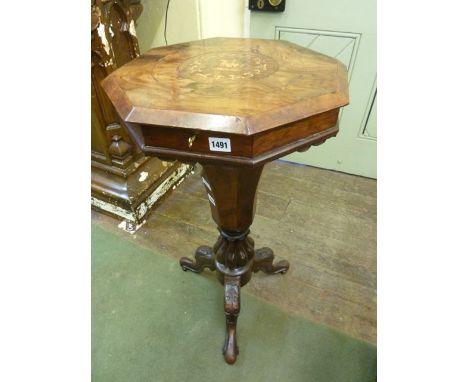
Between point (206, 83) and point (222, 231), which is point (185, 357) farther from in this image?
point (206, 83)

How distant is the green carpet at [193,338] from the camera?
3.47 ft

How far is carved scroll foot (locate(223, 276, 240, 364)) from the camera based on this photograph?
1070mm

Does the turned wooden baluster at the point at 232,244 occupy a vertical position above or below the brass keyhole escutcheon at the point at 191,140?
below

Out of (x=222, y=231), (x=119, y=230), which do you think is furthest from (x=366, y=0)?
(x=119, y=230)

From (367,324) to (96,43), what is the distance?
152 cm

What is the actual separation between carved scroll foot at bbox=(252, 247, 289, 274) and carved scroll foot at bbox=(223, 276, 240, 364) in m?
0.18

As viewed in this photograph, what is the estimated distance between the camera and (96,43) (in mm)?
1230

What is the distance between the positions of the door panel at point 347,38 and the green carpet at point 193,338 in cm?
112

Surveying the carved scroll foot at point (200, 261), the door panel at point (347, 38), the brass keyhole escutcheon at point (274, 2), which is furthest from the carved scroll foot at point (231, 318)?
the brass keyhole escutcheon at point (274, 2)

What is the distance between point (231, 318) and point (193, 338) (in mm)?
181

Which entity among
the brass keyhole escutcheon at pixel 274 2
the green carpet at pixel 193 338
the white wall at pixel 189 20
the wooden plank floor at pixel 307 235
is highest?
the brass keyhole escutcheon at pixel 274 2

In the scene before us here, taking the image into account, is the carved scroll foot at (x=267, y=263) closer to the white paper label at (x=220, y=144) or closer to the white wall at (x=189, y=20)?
the white paper label at (x=220, y=144)

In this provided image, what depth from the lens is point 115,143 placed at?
4.91 feet

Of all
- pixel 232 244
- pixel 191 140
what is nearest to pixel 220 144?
pixel 191 140
